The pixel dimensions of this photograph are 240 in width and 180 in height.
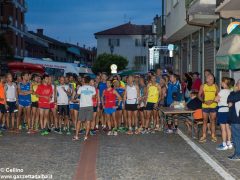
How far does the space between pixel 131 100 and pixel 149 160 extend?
16.5ft

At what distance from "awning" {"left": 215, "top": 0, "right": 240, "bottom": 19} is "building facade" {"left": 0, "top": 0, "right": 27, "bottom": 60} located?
130ft

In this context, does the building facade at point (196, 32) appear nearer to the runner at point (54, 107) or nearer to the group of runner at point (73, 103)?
the group of runner at point (73, 103)

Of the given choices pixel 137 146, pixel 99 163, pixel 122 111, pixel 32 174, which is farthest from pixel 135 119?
pixel 32 174

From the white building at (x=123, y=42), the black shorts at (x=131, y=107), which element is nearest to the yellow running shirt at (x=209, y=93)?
the black shorts at (x=131, y=107)

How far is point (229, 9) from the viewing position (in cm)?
1524

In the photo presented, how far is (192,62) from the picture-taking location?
2556 cm

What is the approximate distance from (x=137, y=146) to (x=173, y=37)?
1683 cm

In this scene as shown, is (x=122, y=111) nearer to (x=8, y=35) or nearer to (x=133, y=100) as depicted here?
(x=133, y=100)

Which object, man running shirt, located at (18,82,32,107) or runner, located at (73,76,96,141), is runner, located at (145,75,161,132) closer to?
runner, located at (73,76,96,141)

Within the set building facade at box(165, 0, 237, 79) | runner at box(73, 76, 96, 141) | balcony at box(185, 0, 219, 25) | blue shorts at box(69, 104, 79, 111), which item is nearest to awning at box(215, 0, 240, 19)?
building facade at box(165, 0, 237, 79)

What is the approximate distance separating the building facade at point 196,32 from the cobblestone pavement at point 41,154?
725 centimetres

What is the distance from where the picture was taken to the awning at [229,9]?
14141 millimetres

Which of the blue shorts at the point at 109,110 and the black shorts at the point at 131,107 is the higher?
A: the black shorts at the point at 131,107

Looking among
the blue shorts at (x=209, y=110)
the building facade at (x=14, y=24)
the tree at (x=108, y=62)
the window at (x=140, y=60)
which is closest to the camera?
the blue shorts at (x=209, y=110)
